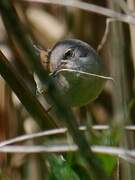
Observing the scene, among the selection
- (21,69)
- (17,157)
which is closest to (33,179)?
(17,157)

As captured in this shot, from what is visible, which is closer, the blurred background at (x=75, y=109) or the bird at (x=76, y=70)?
the blurred background at (x=75, y=109)

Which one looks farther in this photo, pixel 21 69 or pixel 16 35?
pixel 21 69

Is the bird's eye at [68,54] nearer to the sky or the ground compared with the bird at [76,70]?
nearer to the sky

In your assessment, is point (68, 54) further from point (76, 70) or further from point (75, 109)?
point (75, 109)

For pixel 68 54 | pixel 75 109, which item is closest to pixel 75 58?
pixel 68 54

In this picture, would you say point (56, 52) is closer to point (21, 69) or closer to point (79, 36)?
point (21, 69)
